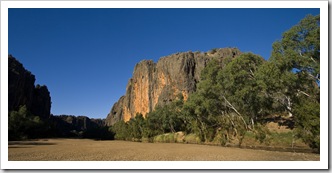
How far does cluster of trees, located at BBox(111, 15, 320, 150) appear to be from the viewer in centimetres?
2468

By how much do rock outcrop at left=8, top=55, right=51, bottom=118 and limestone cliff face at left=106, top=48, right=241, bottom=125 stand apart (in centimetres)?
6026

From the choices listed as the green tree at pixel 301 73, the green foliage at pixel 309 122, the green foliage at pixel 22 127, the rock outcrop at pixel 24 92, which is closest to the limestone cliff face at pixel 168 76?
the green foliage at pixel 22 127

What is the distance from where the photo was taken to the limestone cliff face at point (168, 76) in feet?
386

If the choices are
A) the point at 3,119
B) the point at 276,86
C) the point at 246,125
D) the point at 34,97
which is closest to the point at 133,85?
the point at 34,97

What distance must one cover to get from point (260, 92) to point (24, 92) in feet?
427

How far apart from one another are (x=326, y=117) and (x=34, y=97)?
17701cm

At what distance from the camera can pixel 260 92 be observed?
131 ft

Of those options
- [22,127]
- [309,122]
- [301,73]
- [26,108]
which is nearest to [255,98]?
[301,73]

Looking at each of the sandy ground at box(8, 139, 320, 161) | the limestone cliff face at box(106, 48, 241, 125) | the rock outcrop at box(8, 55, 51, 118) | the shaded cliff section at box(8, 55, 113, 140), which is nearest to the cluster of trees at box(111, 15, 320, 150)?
the sandy ground at box(8, 139, 320, 161)

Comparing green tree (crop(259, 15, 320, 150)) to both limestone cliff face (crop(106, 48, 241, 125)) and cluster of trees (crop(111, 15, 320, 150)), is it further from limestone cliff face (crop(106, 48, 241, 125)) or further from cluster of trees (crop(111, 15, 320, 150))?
limestone cliff face (crop(106, 48, 241, 125))

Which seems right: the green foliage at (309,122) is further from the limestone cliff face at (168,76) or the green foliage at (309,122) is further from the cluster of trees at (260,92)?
the limestone cliff face at (168,76)

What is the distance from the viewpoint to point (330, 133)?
13.7 metres

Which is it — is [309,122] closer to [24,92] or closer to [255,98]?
[255,98]

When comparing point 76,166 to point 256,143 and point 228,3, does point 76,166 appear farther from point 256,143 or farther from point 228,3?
point 256,143
